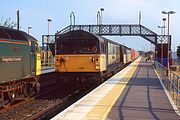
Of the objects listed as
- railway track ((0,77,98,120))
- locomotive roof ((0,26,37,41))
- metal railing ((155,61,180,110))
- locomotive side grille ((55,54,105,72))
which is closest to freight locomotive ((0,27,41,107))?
locomotive roof ((0,26,37,41))

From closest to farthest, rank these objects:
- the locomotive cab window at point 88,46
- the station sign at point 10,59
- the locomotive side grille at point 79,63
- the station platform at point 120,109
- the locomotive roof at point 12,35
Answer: the station platform at point 120,109 → the station sign at point 10,59 → the locomotive roof at point 12,35 → the locomotive side grille at point 79,63 → the locomotive cab window at point 88,46

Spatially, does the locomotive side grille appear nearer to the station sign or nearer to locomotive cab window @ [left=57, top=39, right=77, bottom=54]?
locomotive cab window @ [left=57, top=39, right=77, bottom=54]

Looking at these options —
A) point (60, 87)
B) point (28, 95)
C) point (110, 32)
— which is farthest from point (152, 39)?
point (28, 95)

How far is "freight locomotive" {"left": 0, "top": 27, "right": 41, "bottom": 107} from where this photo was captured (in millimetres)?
15969

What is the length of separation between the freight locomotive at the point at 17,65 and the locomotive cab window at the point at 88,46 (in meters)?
2.63

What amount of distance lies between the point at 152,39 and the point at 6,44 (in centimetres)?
6133

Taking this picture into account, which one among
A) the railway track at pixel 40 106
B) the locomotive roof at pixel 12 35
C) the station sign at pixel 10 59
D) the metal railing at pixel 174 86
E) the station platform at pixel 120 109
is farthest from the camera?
the locomotive roof at pixel 12 35

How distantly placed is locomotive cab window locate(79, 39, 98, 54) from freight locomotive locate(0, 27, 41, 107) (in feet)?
8.62

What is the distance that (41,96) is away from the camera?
21.3m

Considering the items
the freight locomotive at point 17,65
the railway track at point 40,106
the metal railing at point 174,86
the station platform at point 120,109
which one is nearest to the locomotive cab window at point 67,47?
the freight locomotive at point 17,65

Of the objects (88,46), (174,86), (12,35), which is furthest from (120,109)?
(88,46)

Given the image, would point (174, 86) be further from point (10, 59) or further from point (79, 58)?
point (79, 58)

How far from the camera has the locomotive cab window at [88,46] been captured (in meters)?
22.4

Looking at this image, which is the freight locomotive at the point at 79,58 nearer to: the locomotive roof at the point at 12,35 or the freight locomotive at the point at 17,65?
the freight locomotive at the point at 17,65
